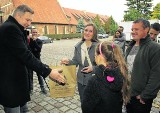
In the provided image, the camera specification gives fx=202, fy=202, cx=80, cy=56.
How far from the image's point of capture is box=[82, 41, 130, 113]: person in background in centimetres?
216

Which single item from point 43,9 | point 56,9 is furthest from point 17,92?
point 56,9

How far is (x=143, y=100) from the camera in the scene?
3.02 meters

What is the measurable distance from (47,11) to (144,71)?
4890 cm

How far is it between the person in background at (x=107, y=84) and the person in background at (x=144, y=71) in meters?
0.79

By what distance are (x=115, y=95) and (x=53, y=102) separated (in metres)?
3.63

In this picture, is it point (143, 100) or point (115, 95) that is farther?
point (143, 100)

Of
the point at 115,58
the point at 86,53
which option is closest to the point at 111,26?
the point at 86,53

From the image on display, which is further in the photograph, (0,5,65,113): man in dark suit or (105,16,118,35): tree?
(105,16,118,35): tree

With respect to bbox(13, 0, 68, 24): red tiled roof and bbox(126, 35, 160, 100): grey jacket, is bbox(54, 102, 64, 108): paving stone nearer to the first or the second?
bbox(126, 35, 160, 100): grey jacket

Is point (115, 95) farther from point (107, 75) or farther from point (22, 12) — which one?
point (22, 12)

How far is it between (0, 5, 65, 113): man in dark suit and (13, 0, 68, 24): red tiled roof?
1723 inches

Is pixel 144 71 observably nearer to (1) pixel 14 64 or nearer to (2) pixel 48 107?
(1) pixel 14 64

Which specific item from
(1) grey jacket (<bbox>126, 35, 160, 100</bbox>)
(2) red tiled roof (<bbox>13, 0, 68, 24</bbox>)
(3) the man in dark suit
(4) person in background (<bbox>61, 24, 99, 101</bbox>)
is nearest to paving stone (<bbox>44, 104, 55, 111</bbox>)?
(4) person in background (<bbox>61, 24, 99, 101</bbox>)

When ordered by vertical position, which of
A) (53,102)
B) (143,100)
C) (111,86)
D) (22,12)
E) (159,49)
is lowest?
(53,102)
